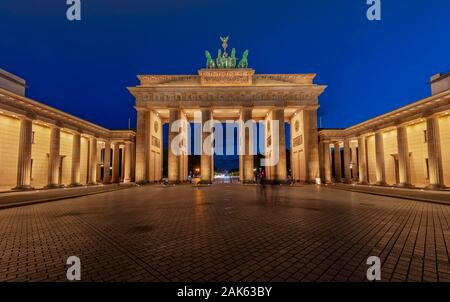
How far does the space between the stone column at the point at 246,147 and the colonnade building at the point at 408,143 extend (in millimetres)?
13195

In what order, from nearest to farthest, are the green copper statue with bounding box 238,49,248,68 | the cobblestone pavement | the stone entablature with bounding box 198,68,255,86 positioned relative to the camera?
the cobblestone pavement, the stone entablature with bounding box 198,68,255,86, the green copper statue with bounding box 238,49,248,68

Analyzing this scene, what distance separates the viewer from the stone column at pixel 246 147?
33.5 meters

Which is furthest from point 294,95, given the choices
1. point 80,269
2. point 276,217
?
point 80,269

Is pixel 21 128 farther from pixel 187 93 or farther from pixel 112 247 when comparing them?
pixel 112 247

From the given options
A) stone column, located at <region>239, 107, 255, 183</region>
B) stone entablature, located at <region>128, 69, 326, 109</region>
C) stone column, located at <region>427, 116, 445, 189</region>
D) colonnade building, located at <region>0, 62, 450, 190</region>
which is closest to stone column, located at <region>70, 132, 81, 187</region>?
colonnade building, located at <region>0, 62, 450, 190</region>

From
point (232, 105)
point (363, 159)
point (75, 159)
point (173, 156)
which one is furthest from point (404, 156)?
point (75, 159)

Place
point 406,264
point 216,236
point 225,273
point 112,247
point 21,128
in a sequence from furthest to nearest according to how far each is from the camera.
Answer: point 21,128
point 216,236
point 112,247
point 406,264
point 225,273

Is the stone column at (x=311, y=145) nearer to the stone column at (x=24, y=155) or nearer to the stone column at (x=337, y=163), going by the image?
the stone column at (x=337, y=163)

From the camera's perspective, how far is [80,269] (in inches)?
155

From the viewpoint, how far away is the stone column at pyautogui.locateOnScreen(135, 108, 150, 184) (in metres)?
33.4

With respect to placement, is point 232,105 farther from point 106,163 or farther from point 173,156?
point 106,163

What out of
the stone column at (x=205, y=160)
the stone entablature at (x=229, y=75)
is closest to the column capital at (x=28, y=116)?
the stone entablature at (x=229, y=75)

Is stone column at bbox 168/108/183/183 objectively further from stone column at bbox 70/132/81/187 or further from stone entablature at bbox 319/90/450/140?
stone entablature at bbox 319/90/450/140
